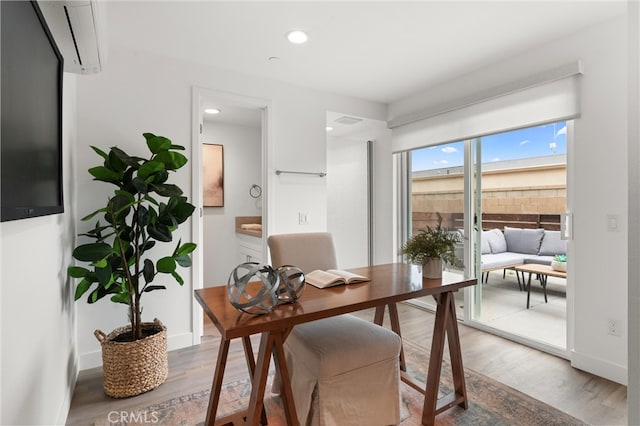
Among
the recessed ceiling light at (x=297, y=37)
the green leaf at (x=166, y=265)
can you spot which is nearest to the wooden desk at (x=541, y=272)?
the recessed ceiling light at (x=297, y=37)

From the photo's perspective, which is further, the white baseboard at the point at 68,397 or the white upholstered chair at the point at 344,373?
the white baseboard at the point at 68,397

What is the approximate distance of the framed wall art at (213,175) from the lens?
4.11 metres

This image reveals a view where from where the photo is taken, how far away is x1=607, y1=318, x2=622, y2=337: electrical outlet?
217 cm

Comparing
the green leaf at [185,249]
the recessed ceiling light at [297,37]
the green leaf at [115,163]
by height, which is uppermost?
the recessed ceiling light at [297,37]

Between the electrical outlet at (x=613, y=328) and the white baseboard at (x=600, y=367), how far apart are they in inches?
7.9

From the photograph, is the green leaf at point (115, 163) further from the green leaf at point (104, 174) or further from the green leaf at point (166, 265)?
the green leaf at point (166, 265)

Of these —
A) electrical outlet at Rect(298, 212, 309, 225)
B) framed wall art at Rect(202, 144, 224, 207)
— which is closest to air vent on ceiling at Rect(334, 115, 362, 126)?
electrical outlet at Rect(298, 212, 309, 225)

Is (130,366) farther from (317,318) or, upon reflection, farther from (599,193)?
(599,193)

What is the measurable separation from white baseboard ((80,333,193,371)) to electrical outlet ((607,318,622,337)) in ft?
10.1

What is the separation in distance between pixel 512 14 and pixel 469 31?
270mm

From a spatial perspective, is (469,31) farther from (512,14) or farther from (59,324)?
(59,324)

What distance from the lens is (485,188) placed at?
314 centimetres

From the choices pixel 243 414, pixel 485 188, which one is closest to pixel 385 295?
pixel 243 414

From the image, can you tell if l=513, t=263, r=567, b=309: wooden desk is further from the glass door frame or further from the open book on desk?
the open book on desk
